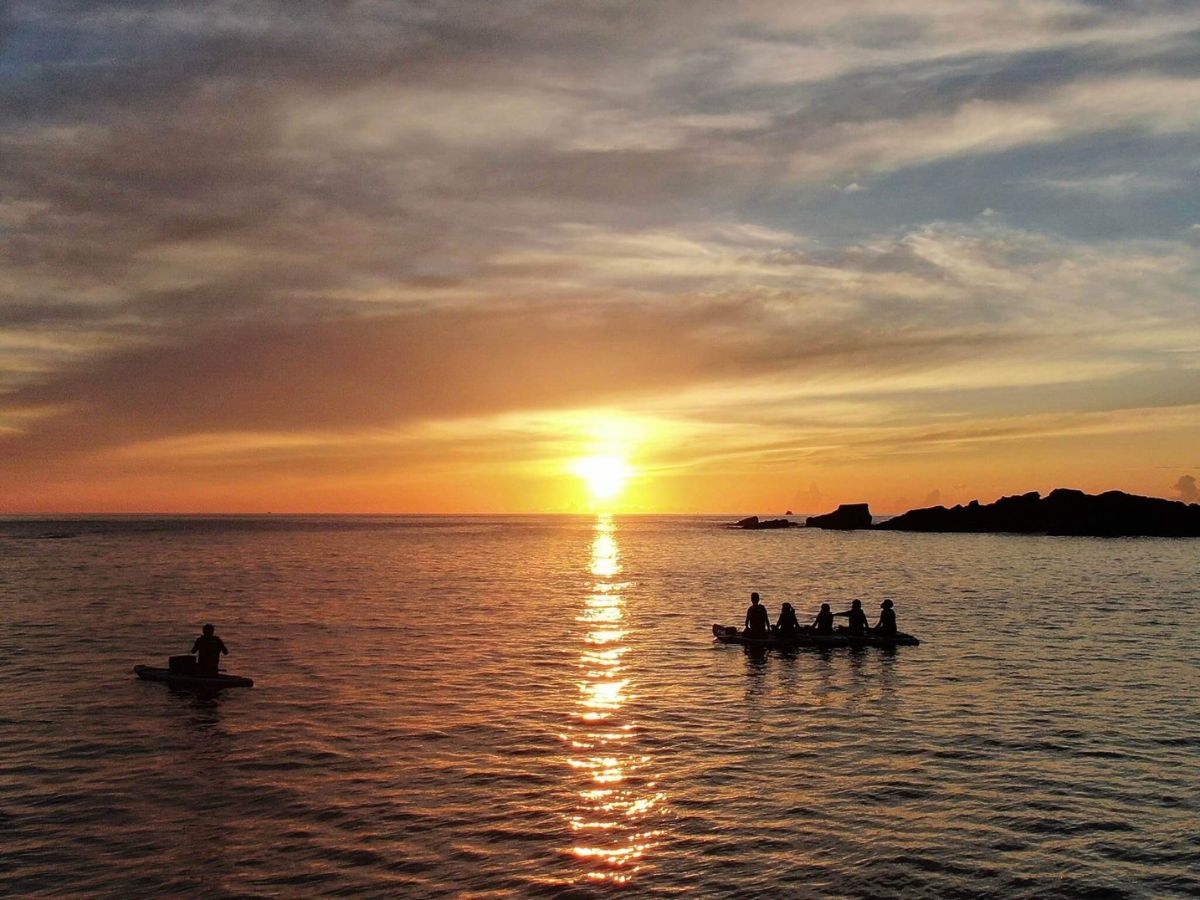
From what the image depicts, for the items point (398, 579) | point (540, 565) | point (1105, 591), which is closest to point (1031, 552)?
point (1105, 591)

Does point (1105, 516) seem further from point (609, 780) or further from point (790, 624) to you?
point (609, 780)

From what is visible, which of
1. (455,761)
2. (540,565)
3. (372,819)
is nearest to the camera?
(372,819)

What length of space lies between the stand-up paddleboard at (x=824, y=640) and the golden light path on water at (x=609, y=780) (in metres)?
6.90

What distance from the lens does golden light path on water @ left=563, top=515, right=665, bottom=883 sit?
58.6ft

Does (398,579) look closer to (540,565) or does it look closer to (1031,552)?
(540,565)

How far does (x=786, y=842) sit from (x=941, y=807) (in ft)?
14.8

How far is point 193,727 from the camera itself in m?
28.5

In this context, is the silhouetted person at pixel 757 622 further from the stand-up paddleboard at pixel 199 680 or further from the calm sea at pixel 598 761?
the stand-up paddleboard at pixel 199 680

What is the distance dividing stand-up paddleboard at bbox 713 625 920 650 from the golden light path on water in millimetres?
6901

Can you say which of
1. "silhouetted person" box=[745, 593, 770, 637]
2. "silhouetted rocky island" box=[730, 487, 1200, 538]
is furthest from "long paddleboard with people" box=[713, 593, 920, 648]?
"silhouetted rocky island" box=[730, 487, 1200, 538]

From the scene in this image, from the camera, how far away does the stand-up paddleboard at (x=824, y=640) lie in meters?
44.4

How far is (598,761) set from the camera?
24.3m

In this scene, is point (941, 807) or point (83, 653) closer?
point (941, 807)

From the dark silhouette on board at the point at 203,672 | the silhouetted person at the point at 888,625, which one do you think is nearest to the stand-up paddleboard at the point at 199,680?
the dark silhouette on board at the point at 203,672
